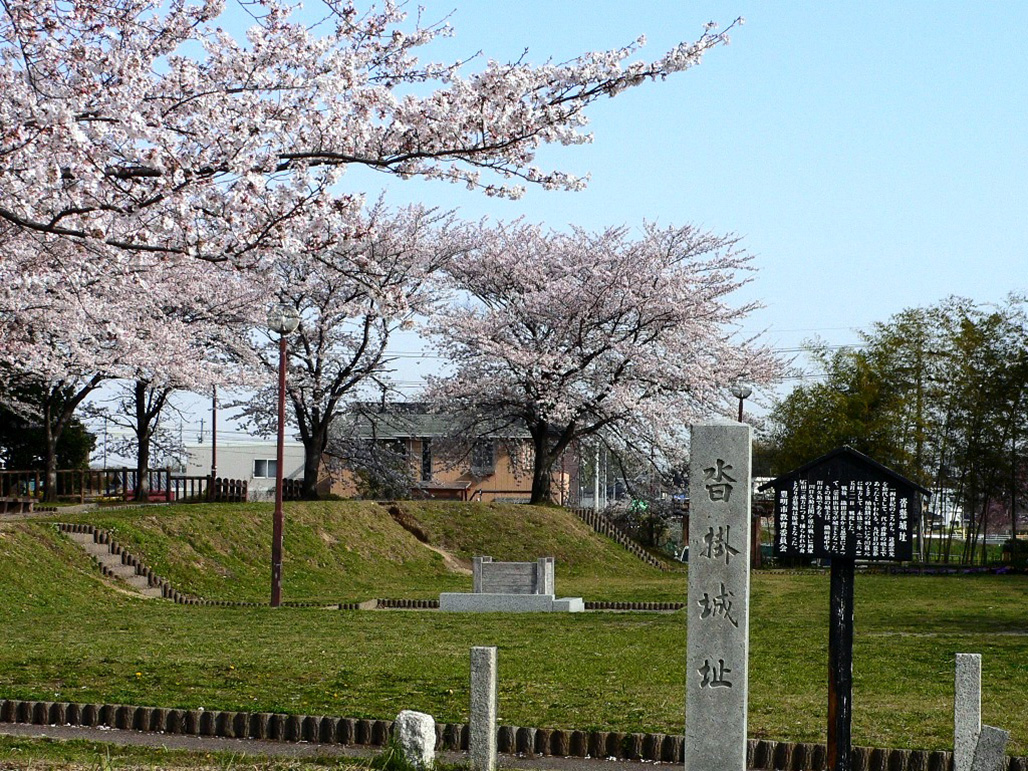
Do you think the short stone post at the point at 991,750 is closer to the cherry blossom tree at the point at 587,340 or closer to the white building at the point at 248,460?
the cherry blossom tree at the point at 587,340

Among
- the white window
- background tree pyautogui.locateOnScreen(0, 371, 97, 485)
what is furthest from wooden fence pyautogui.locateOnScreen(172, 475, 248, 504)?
the white window

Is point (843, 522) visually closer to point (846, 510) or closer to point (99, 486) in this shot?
point (846, 510)

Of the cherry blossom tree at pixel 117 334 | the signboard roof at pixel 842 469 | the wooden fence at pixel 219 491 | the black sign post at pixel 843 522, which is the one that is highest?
the cherry blossom tree at pixel 117 334

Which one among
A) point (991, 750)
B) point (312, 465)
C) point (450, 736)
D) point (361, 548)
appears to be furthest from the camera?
point (312, 465)

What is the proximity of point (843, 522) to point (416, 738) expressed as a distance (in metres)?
2.81

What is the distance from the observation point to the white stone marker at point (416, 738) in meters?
7.10

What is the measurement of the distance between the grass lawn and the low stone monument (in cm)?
177

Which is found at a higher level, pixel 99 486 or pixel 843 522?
pixel 843 522

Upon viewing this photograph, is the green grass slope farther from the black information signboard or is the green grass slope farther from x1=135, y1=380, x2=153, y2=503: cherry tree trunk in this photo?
the black information signboard

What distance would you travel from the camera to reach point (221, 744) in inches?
320

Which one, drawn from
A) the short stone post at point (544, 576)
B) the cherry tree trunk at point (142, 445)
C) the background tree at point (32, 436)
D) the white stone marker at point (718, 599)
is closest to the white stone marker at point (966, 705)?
the white stone marker at point (718, 599)

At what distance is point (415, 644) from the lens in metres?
13.4

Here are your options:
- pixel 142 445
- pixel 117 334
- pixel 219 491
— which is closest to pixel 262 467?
pixel 219 491

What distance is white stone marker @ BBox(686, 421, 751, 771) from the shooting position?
659cm
